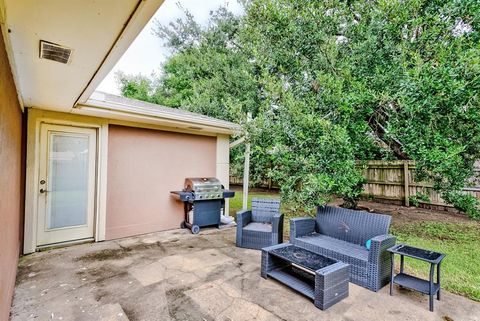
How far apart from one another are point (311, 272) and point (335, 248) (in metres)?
0.65

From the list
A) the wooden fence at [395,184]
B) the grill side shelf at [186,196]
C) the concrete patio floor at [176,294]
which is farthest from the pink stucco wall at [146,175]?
the wooden fence at [395,184]

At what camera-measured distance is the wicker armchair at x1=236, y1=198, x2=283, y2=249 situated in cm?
440

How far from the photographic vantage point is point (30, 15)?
1.77 m

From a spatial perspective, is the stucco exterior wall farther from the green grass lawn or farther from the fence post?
the fence post

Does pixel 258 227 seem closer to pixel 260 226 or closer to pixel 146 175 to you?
pixel 260 226

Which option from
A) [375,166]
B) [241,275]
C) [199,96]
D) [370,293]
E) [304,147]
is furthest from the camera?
[199,96]

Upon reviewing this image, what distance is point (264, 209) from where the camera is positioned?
507 cm

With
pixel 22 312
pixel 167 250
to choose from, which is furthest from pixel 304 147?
pixel 22 312

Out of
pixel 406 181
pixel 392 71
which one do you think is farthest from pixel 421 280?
pixel 406 181

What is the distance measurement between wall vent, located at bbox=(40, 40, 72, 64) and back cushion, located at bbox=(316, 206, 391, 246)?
4.01 metres

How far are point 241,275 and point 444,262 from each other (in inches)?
127

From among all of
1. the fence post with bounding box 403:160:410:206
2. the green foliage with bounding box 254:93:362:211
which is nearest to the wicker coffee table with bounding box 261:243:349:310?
the green foliage with bounding box 254:93:362:211

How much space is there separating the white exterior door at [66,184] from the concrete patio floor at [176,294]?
23.1 inches

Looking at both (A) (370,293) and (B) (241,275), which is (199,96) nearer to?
(B) (241,275)
